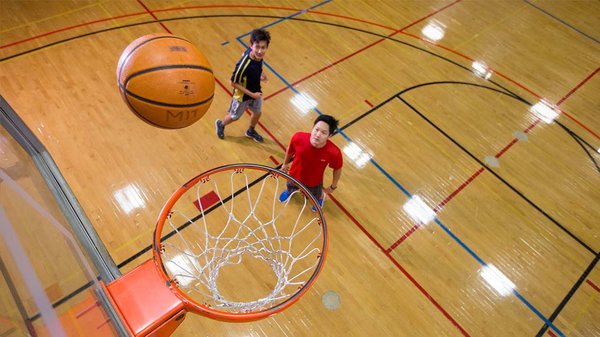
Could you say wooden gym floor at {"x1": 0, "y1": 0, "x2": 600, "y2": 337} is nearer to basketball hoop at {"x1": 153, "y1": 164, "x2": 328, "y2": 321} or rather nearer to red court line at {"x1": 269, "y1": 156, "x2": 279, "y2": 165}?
red court line at {"x1": 269, "y1": 156, "x2": 279, "y2": 165}

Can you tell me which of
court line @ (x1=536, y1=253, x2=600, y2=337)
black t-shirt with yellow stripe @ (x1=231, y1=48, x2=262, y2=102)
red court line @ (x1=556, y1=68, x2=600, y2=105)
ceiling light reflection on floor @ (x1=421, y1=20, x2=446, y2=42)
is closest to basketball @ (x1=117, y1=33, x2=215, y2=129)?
black t-shirt with yellow stripe @ (x1=231, y1=48, x2=262, y2=102)

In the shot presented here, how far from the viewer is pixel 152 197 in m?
3.97

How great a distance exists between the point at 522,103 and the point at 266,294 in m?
4.80

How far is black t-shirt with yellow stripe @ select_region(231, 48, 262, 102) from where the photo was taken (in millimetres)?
3765

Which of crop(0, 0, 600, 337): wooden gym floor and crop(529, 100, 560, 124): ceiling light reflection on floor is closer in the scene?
crop(0, 0, 600, 337): wooden gym floor

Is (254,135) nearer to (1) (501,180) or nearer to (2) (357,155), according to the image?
(2) (357,155)

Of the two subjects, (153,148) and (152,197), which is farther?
(153,148)

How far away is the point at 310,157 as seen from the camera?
3426 millimetres

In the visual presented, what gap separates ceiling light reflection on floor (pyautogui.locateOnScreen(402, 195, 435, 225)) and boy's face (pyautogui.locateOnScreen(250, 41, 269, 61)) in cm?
232

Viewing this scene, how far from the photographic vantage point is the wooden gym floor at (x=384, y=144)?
12.2 ft

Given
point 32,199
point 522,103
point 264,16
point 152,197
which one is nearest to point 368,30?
point 264,16

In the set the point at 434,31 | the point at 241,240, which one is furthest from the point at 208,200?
the point at 434,31

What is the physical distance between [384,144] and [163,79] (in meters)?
3.17

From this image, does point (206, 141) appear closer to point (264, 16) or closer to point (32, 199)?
point (32, 199)
